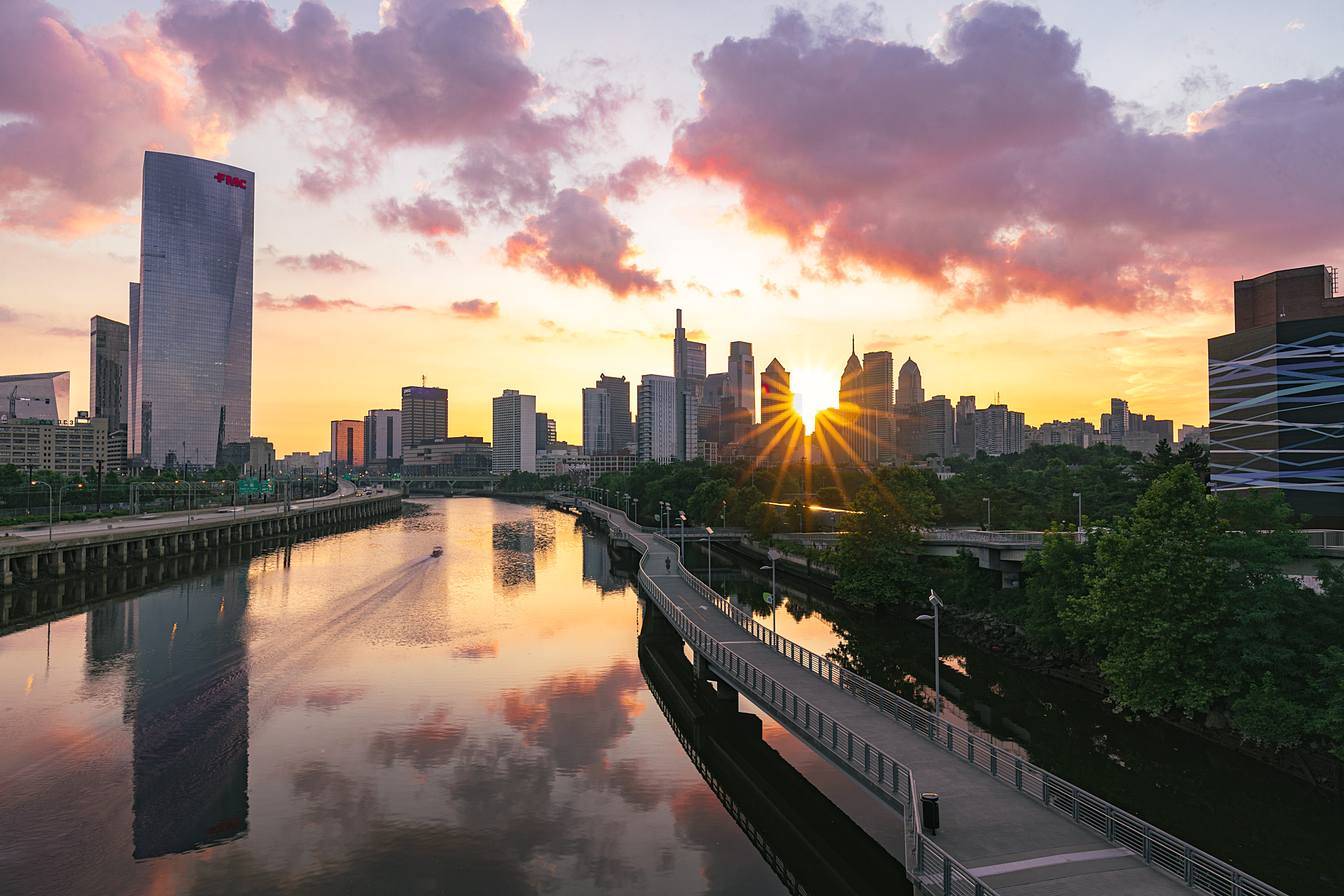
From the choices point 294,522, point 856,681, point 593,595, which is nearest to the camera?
point 856,681

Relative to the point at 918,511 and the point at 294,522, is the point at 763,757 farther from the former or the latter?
the point at 294,522

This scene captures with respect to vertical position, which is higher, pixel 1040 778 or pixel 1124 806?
pixel 1040 778

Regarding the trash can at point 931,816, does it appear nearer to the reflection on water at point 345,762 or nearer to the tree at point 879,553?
the reflection on water at point 345,762

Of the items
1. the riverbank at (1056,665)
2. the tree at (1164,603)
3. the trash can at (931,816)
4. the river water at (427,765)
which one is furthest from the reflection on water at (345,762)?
the riverbank at (1056,665)

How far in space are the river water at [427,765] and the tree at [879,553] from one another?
4234 mm

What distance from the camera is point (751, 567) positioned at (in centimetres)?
10112

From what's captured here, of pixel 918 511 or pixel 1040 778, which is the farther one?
pixel 918 511

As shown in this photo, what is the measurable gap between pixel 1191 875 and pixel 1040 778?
5.54m

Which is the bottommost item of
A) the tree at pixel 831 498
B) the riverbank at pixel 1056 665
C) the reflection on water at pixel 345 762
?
the reflection on water at pixel 345 762

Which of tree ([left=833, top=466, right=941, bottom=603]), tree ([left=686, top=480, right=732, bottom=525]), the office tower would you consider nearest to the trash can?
tree ([left=833, top=466, right=941, bottom=603])

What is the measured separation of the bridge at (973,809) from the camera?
18.9 metres

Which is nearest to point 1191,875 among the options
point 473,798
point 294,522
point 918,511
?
point 473,798

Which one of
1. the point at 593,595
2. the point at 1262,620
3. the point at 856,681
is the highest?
the point at 1262,620

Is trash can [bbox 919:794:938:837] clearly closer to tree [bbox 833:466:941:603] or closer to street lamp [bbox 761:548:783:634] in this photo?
street lamp [bbox 761:548:783:634]
